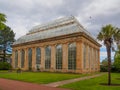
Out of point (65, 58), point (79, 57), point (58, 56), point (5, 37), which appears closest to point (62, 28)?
point (58, 56)

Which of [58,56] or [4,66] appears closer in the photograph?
[58,56]

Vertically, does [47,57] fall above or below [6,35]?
below

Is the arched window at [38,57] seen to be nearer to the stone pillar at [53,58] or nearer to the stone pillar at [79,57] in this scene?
the stone pillar at [53,58]

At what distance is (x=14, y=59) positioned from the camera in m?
63.3

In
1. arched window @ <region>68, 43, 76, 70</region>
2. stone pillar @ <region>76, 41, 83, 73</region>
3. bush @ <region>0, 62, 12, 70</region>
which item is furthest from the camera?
bush @ <region>0, 62, 12, 70</region>

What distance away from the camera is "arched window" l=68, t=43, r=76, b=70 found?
4280 cm

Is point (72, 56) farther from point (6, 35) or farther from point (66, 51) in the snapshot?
point (6, 35)

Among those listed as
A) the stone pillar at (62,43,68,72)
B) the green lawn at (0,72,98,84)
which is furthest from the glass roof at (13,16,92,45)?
the green lawn at (0,72,98,84)

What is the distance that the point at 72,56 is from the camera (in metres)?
43.2

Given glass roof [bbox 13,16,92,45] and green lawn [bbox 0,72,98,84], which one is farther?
glass roof [bbox 13,16,92,45]

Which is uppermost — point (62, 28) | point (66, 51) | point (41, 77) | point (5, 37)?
point (5, 37)

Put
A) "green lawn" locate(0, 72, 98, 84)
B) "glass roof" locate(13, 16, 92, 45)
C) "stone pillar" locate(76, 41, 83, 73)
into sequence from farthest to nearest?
1. "glass roof" locate(13, 16, 92, 45)
2. "stone pillar" locate(76, 41, 83, 73)
3. "green lawn" locate(0, 72, 98, 84)

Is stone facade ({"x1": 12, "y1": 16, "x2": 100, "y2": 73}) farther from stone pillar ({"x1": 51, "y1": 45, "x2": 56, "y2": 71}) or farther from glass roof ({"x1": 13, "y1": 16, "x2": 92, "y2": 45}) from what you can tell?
glass roof ({"x1": 13, "y1": 16, "x2": 92, "y2": 45})

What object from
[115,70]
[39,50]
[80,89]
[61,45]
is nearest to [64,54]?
[61,45]
